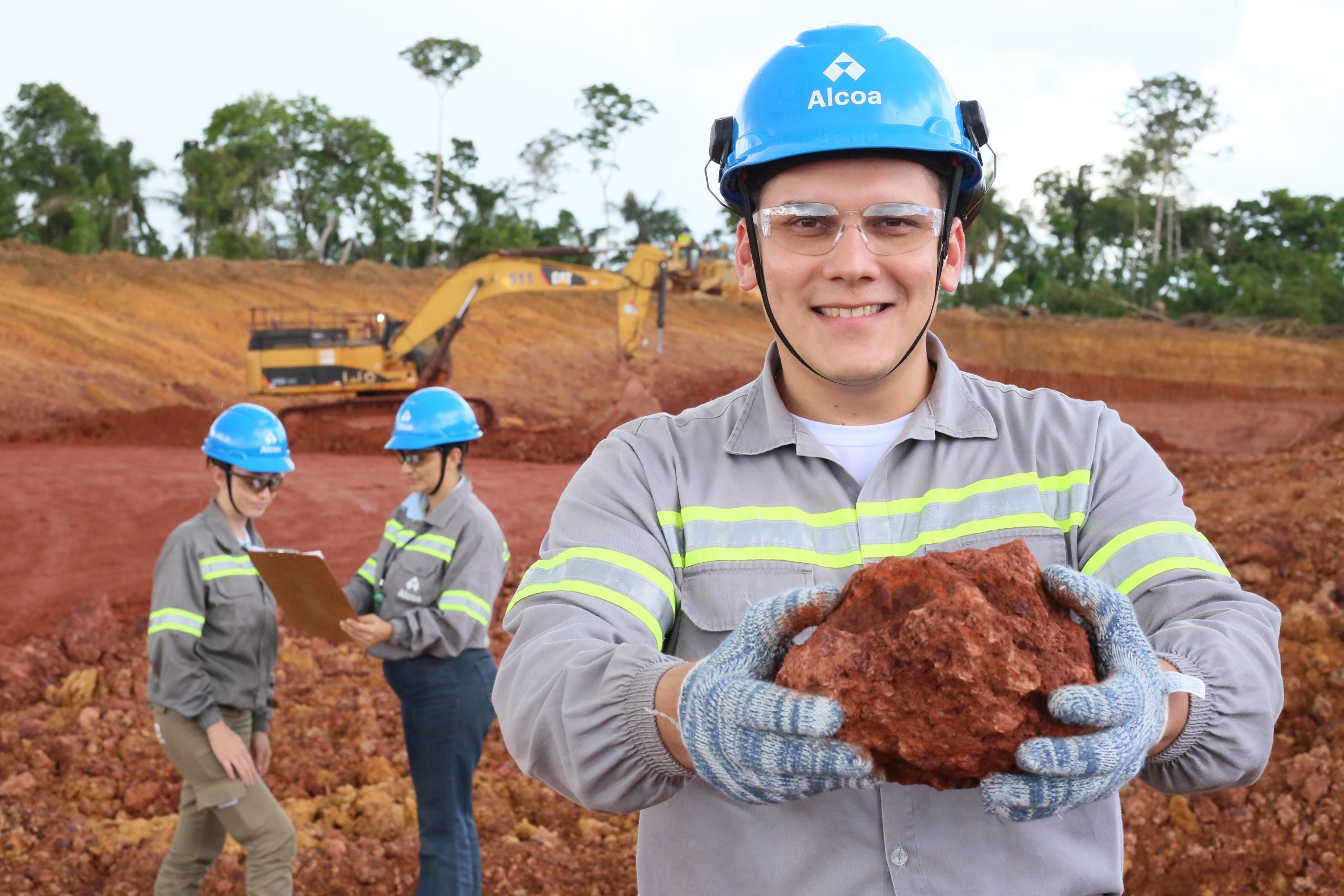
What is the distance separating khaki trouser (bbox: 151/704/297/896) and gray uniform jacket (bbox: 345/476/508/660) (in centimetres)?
71

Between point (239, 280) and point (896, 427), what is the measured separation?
28.7m

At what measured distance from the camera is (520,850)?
18.3 ft

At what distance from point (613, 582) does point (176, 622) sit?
10.2ft

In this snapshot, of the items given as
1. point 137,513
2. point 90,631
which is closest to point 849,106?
point 90,631

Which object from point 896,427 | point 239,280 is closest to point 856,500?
point 896,427

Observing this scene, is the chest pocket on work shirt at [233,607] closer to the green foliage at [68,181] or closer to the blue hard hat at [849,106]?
the blue hard hat at [849,106]

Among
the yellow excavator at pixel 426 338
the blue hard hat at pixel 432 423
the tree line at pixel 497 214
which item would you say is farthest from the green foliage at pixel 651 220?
the blue hard hat at pixel 432 423

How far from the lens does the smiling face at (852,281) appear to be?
1942 mm

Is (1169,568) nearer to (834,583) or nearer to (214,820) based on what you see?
(834,583)

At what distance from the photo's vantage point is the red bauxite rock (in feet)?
5.13

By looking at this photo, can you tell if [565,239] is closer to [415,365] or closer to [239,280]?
[239,280]

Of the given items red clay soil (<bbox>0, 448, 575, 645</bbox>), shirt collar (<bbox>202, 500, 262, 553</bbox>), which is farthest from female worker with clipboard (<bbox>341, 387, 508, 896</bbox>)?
red clay soil (<bbox>0, 448, 575, 645</bbox>)

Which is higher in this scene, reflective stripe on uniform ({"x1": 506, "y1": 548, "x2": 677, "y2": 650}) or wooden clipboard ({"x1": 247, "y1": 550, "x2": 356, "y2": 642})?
reflective stripe on uniform ({"x1": 506, "y1": 548, "x2": 677, "y2": 650})

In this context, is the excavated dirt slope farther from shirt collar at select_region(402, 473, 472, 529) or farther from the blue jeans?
shirt collar at select_region(402, 473, 472, 529)
